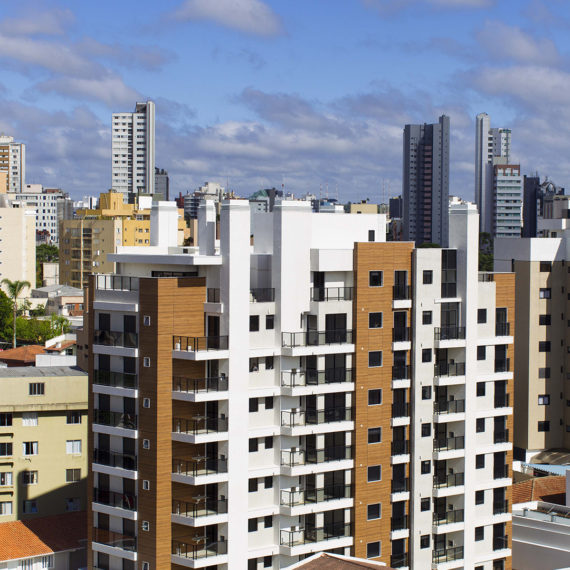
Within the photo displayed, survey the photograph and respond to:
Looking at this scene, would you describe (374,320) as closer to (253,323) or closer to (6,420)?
(253,323)

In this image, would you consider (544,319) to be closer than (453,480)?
No

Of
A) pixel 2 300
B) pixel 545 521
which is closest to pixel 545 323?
pixel 545 521

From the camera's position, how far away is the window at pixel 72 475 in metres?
57.1

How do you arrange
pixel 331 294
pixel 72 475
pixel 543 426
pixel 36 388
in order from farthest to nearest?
1. pixel 543 426
2. pixel 72 475
3. pixel 36 388
4. pixel 331 294

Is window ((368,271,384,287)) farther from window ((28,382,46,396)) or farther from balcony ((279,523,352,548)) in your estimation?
window ((28,382,46,396))

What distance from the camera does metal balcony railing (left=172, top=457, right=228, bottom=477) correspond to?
41188 millimetres

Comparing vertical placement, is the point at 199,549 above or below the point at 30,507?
above

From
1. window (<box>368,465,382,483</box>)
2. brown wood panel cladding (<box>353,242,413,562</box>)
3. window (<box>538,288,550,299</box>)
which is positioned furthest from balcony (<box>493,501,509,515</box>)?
window (<box>538,288,550,299</box>)

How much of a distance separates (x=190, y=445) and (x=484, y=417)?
45.7ft

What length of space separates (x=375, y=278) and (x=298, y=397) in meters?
5.94

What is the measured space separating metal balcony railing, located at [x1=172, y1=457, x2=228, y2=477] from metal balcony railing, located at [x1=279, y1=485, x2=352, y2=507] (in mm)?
3078

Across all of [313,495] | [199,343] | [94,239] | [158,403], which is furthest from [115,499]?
[94,239]

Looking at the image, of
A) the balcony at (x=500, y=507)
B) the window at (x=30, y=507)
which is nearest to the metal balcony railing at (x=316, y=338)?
the balcony at (x=500, y=507)

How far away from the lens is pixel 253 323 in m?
42.7
